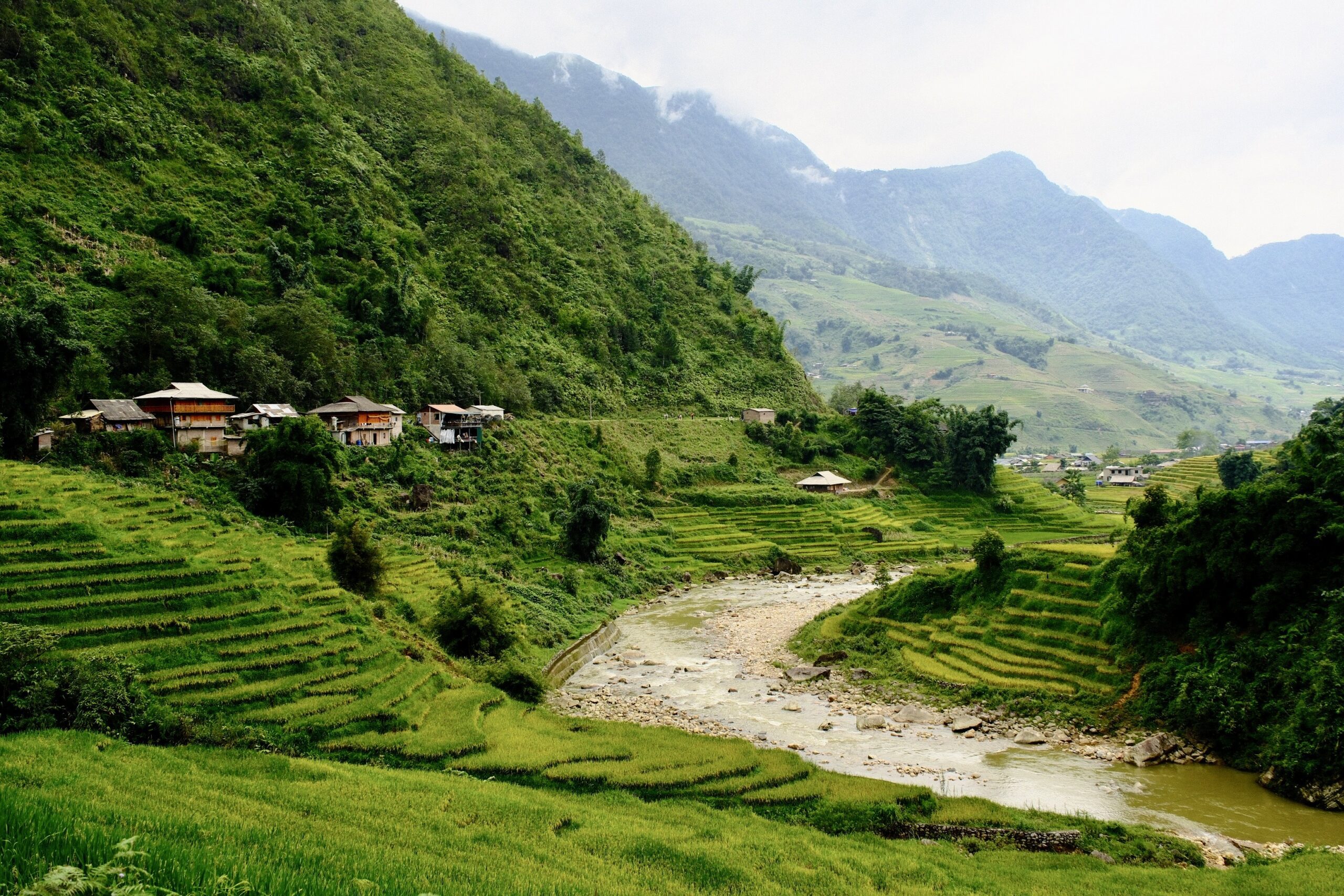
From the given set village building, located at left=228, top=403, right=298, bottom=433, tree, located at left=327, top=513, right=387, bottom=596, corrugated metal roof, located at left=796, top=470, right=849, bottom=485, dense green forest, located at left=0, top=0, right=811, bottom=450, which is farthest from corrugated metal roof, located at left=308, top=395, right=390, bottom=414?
corrugated metal roof, located at left=796, top=470, right=849, bottom=485

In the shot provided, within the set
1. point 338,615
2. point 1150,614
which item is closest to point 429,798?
point 338,615

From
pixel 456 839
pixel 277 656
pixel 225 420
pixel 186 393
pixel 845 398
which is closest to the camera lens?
pixel 456 839

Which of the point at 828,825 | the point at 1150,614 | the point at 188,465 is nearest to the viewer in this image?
the point at 828,825

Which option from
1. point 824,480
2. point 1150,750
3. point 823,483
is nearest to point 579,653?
point 1150,750

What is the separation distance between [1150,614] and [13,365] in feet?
147

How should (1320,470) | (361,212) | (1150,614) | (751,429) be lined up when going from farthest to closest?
1. (751,429)
2. (361,212)
3. (1150,614)
4. (1320,470)

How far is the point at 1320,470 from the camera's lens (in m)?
26.5

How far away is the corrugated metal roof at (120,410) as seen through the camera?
38656 millimetres

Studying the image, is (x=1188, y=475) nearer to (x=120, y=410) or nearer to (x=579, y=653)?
(x=579, y=653)

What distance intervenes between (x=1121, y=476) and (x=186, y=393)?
10565 centimetres

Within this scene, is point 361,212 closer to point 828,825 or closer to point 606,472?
point 606,472

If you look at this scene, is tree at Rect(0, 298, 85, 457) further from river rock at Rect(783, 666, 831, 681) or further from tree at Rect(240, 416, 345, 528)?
river rock at Rect(783, 666, 831, 681)

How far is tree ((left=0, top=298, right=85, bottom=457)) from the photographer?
32.8 metres

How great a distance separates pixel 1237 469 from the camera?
69312 mm
